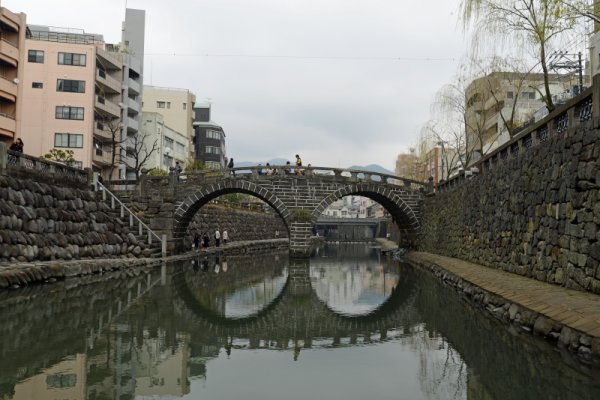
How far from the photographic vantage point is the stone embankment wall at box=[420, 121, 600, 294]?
890cm

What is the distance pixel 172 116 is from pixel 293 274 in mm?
40551

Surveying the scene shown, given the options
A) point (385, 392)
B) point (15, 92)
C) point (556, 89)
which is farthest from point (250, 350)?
point (556, 89)

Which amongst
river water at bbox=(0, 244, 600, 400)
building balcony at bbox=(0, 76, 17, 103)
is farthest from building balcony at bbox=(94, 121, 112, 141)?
river water at bbox=(0, 244, 600, 400)

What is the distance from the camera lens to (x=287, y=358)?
7.41m

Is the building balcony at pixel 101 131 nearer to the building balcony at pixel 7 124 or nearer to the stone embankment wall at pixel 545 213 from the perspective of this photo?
the building balcony at pixel 7 124

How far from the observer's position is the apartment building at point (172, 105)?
2258 inches

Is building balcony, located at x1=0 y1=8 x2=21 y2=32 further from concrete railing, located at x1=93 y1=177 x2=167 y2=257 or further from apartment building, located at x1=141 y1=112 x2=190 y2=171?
apartment building, located at x1=141 y1=112 x2=190 y2=171

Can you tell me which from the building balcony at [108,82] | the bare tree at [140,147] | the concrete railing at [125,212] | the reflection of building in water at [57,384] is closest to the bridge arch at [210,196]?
the concrete railing at [125,212]

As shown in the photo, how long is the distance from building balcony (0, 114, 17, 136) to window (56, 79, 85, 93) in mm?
9570

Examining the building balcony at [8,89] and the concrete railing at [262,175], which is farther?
the concrete railing at [262,175]

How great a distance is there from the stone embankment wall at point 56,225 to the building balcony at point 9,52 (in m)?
9.91

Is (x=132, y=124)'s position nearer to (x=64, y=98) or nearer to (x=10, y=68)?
(x=64, y=98)

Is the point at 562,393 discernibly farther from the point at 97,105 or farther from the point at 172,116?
the point at 172,116

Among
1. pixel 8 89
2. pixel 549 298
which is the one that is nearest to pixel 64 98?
pixel 8 89
